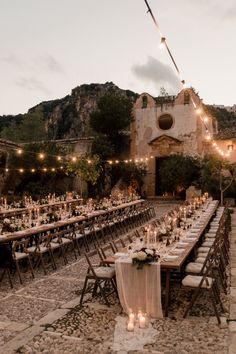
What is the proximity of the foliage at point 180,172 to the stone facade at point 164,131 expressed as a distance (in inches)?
76.4

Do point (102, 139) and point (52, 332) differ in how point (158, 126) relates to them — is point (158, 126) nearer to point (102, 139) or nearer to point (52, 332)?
point (102, 139)

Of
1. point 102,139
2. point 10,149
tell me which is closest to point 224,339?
point 10,149

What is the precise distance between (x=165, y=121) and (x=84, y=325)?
25437mm

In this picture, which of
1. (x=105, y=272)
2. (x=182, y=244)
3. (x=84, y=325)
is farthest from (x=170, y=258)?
(x=84, y=325)

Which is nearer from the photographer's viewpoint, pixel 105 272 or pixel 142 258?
pixel 142 258

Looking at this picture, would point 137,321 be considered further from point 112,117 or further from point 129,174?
point 112,117

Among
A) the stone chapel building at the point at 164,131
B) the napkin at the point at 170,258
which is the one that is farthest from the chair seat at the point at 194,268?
the stone chapel building at the point at 164,131

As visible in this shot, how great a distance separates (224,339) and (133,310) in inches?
55.9

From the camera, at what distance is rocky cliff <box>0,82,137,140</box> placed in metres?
48.5

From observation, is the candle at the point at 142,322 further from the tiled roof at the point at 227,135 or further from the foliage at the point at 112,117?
the foliage at the point at 112,117

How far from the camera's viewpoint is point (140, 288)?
5.49m

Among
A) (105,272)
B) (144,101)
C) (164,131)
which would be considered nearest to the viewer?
(105,272)

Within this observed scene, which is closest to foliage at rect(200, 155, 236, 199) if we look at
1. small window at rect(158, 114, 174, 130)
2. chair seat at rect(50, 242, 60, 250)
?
small window at rect(158, 114, 174, 130)

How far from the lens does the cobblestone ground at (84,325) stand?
453cm
